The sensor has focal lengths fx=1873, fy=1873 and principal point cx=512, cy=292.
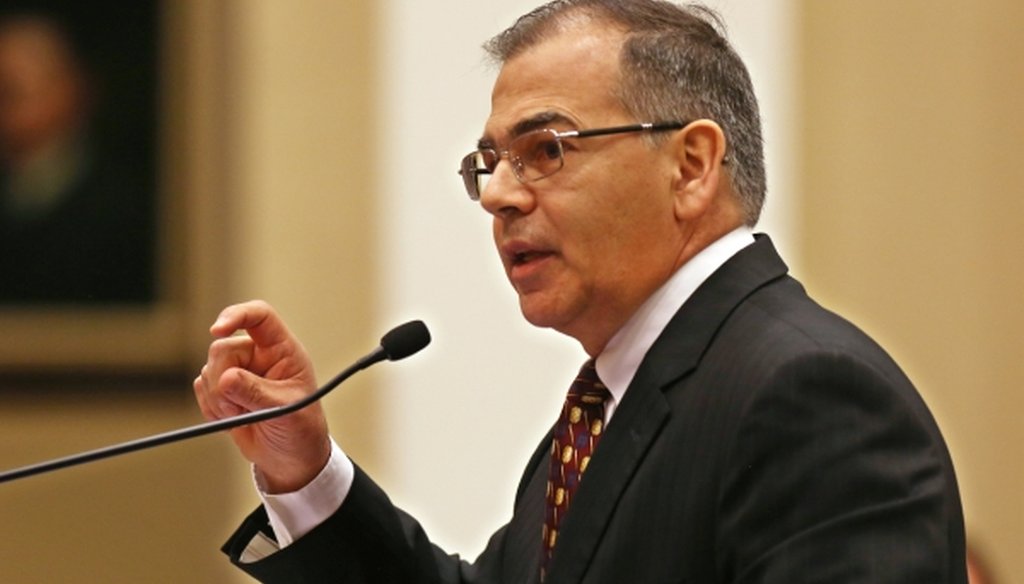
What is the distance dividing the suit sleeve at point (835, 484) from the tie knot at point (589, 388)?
37 centimetres

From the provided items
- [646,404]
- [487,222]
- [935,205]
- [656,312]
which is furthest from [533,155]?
[935,205]

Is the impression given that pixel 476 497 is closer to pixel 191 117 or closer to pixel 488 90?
pixel 488 90

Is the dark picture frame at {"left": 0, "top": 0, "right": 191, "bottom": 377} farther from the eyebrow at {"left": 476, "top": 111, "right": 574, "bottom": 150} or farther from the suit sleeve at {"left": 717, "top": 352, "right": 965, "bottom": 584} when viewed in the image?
the suit sleeve at {"left": 717, "top": 352, "right": 965, "bottom": 584}

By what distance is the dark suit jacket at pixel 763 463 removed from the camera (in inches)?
80.1

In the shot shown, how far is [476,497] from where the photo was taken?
4.93m

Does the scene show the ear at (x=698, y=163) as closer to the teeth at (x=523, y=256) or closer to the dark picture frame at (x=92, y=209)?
the teeth at (x=523, y=256)

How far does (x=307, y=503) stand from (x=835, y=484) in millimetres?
874

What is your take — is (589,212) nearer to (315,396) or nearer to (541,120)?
(541,120)

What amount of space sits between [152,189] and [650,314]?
11.3 ft

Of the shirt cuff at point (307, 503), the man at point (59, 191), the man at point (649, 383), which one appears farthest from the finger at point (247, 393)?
the man at point (59, 191)

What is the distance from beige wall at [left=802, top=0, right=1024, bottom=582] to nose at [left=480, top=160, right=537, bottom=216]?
8.66ft

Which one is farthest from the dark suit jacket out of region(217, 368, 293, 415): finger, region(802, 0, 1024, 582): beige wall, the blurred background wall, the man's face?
region(802, 0, 1024, 582): beige wall

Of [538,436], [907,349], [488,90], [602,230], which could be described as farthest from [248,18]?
[602,230]

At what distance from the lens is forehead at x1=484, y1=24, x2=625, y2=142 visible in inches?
97.7
